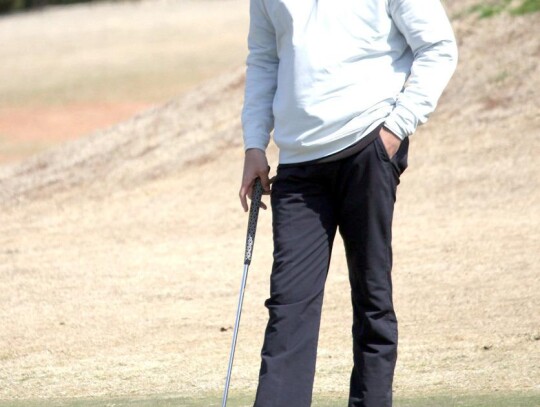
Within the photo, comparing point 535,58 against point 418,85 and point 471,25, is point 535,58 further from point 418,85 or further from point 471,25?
point 418,85

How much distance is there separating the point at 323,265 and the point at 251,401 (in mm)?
1395

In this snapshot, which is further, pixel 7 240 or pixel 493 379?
pixel 7 240

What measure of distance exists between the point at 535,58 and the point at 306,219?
9421 mm

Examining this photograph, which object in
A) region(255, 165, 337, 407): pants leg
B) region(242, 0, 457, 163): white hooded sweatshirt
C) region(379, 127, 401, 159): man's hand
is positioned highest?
region(242, 0, 457, 163): white hooded sweatshirt

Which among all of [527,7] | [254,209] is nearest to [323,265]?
[254,209]

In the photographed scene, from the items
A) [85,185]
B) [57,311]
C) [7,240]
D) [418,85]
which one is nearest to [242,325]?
[57,311]

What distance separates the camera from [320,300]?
13.8 ft

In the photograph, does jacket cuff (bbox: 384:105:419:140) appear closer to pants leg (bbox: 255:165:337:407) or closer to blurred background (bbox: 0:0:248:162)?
pants leg (bbox: 255:165:337:407)

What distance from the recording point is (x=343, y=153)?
411cm

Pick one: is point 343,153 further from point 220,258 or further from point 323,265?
point 220,258

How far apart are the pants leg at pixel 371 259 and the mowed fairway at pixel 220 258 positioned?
97 cm

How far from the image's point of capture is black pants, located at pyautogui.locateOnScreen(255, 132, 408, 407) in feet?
13.6

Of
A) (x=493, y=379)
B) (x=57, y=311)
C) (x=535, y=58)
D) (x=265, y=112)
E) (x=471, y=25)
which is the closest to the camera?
(x=265, y=112)

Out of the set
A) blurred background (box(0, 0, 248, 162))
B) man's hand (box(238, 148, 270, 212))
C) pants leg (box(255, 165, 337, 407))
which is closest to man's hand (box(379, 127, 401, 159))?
pants leg (box(255, 165, 337, 407))
